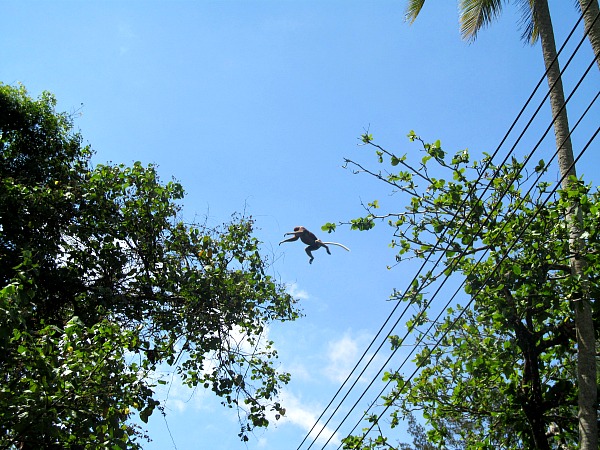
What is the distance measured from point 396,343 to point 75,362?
441 centimetres

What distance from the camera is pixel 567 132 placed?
10.3 m

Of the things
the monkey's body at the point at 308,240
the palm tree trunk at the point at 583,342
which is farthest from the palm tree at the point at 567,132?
the monkey's body at the point at 308,240

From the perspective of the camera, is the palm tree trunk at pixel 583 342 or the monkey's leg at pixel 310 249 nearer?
the palm tree trunk at pixel 583 342

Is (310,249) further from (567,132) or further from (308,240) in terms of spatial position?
(567,132)

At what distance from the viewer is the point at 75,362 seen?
8.25 metres

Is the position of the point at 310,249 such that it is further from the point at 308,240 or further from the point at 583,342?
the point at 583,342

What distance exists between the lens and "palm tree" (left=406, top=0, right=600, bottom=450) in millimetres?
8859

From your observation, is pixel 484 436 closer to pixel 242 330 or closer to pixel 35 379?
pixel 242 330

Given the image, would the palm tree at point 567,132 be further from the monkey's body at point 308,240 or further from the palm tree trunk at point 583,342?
the monkey's body at point 308,240

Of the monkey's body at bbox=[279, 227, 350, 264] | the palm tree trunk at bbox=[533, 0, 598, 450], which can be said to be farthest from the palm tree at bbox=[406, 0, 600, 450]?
the monkey's body at bbox=[279, 227, 350, 264]

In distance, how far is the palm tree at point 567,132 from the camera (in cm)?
886

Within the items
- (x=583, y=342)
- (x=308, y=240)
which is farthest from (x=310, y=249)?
(x=583, y=342)

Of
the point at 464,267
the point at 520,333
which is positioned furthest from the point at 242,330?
the point at 520,333

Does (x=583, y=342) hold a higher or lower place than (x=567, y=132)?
lower
